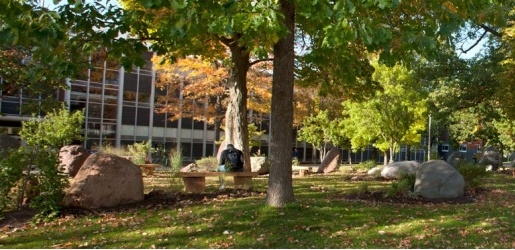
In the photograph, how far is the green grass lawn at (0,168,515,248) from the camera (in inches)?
268

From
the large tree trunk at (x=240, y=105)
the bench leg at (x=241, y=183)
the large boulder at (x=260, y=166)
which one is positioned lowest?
the bench leg at (x=241, y=183)

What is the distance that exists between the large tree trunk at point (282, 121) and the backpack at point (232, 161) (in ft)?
10.2

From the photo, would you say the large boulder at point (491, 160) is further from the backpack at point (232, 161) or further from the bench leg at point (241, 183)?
the backpack at point (232, 161)

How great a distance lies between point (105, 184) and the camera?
9.41 m

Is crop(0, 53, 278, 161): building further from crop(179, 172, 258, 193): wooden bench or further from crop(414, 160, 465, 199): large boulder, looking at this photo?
crop(414, 160, 465, 199): large boulder

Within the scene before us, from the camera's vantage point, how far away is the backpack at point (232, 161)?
38.9 feet

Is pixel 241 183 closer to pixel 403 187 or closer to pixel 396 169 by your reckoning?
pixel 403 187

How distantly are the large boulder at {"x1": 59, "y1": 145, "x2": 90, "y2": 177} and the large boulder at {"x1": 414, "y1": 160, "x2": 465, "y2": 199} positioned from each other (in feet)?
36.0

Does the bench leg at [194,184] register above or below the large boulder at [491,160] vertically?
below

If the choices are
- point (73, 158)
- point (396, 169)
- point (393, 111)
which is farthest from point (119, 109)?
point (396, 169)

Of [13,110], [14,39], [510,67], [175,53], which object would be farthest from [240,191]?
[13,110]

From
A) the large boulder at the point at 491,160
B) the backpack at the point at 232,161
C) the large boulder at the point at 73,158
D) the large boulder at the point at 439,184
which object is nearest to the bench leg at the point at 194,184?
the backpack at the point at 232,161

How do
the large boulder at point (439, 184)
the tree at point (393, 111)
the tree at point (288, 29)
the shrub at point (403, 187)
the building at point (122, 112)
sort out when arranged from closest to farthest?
the tree at point (288, 29) < the large boulder at point (439, 184) < the shrub at point (403, 187) < the tree at point (393, 111) < the building at point (122, 112)

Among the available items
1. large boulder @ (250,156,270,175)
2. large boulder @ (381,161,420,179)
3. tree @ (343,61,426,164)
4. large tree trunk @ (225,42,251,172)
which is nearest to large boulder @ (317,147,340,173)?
tree @ (343,61,426,164)
